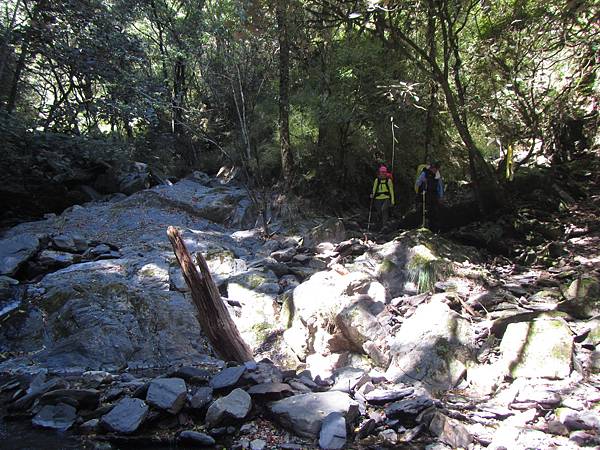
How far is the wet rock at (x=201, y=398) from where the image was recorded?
516 centimetres

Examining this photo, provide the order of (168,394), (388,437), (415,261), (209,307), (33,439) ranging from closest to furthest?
1. (388,437)
2. (33,439)
3. (168,394)
4. (209,307)
5. (415,261)

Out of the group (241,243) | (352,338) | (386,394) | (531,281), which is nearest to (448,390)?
(386,394)

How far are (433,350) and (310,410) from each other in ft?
6.66

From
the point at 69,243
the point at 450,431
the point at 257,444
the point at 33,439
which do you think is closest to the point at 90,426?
the point at 33,439

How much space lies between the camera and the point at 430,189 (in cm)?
1115

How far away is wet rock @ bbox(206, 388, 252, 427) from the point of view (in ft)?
16.2

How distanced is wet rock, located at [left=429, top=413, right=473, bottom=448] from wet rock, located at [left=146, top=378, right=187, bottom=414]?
8.73 ft

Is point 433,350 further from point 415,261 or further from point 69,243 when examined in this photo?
point 69,243

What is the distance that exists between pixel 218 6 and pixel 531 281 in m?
12.2

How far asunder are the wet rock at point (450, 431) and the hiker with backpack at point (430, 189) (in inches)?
279

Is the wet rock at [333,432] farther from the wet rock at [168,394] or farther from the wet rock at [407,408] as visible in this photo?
the wet rock at [168,394]

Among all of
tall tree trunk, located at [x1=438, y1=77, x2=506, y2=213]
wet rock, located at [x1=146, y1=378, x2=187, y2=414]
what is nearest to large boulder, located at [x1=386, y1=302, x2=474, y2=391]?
wet rock, located at [x1=146, y1=378, x2=187, y2=414]

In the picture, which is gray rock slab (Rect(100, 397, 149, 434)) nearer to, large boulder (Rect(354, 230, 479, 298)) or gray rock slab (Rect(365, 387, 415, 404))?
gray rock slab (Rect(365, 387, 415, 404))

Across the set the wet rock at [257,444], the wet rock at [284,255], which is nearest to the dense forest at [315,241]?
the wet rock at [257,444]
